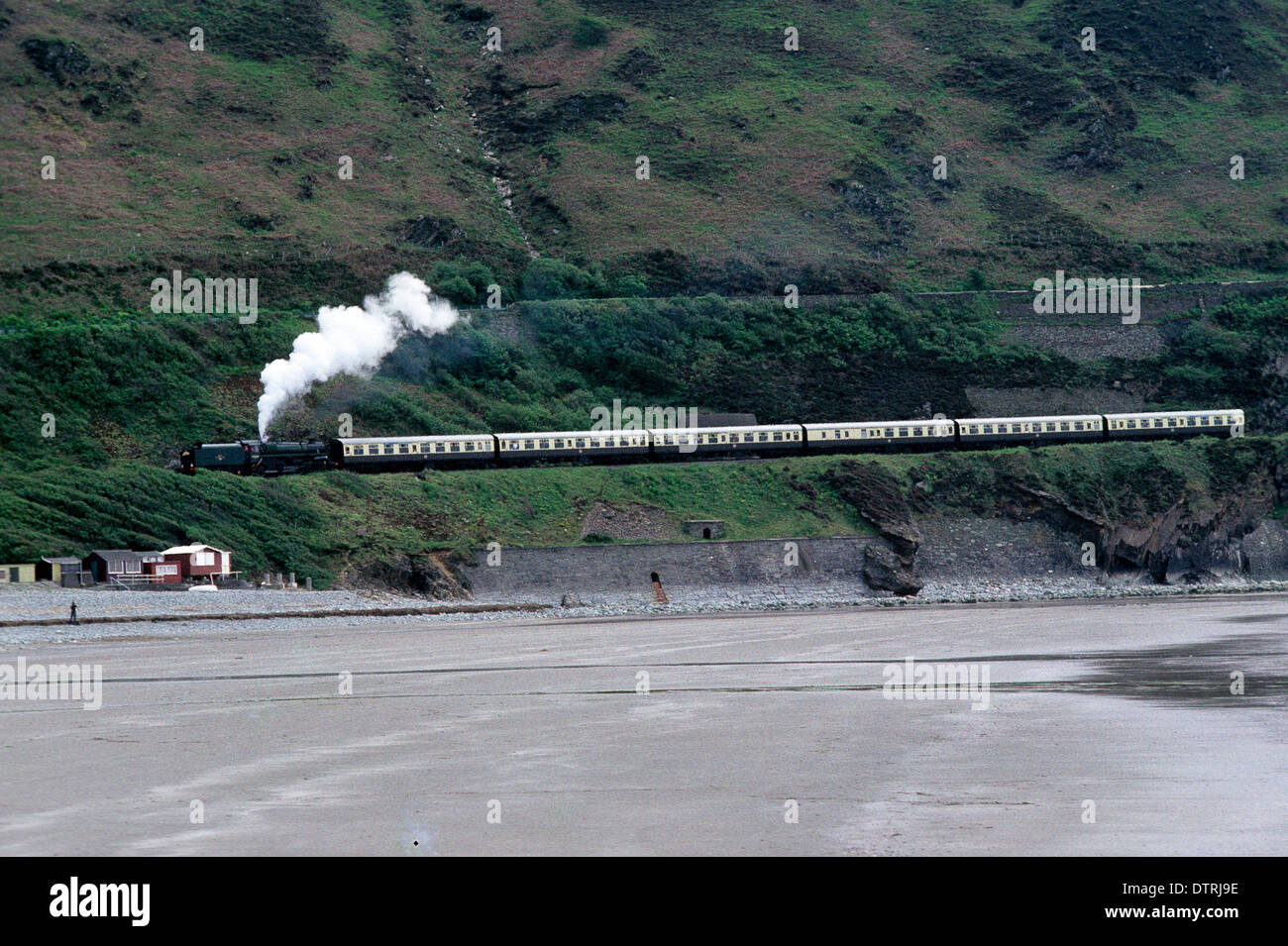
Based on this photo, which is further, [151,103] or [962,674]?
[151,103]

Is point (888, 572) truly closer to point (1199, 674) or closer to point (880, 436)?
point (880, 436)

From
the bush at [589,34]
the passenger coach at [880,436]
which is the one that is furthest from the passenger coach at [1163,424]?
the bush at [589,34]

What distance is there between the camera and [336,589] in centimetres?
5719

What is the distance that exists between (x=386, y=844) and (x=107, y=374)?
6486 cm

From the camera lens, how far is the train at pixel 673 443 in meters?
65.1

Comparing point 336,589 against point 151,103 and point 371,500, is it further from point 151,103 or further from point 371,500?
point 151,103

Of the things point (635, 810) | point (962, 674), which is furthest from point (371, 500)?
point (635, 810)

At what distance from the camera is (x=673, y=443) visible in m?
73.5

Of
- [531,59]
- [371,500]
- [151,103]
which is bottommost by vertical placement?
[371,500]

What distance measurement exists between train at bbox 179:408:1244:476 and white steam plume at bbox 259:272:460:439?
4248 millimetres

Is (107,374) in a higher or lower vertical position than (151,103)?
lower

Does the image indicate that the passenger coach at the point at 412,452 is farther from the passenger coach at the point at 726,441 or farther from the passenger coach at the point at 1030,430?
the passenger coach at the point at 1030,430

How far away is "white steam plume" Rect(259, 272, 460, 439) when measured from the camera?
71188mm
